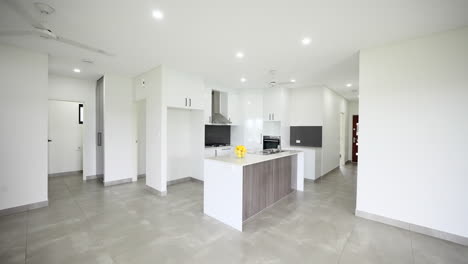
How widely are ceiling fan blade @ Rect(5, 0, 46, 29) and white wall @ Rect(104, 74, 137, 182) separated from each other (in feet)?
7.84

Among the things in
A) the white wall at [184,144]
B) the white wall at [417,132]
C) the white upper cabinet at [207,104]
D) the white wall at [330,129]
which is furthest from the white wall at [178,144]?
the white wall at [417,132]

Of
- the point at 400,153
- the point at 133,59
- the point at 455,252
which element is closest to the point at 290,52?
the point at 400,153

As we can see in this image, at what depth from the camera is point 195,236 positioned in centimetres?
262

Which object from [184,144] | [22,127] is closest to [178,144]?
[184,144]

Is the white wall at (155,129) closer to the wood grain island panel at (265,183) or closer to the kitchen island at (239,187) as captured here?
the kitchen island at (239,187)

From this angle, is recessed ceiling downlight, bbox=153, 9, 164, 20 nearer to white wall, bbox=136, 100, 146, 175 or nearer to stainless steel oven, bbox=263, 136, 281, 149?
white wall, bbox=136, 100, 146, 175

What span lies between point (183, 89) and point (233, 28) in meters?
2.20

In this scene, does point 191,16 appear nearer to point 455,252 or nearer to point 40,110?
point 40,110

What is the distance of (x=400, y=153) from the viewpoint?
2.89 meters

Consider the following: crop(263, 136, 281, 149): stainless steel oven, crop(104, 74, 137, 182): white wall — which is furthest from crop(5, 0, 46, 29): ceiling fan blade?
crop(263, 136, 281, 149): stainless steel oven

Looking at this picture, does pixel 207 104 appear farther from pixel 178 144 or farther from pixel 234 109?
pixel 178 144

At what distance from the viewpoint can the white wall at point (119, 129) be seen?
4.74 meters

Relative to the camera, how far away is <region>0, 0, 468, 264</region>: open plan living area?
2227 mm

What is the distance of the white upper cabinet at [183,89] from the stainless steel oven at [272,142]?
240 centimetres
